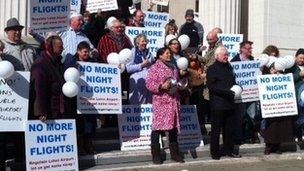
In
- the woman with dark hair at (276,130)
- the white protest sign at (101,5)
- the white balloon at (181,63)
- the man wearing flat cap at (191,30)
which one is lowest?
the woman with dark hair at (276,130)

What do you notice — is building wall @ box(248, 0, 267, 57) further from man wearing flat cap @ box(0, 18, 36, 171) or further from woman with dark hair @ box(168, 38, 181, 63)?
man wearing flat cap @ box(0, 18, 36, 171)

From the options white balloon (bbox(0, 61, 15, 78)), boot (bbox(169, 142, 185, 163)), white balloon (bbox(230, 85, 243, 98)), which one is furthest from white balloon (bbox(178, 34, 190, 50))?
white balloon (bbox(0, 61, 15, 78))

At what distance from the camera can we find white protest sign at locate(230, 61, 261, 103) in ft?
35.6

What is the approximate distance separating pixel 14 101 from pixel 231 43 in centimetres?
497

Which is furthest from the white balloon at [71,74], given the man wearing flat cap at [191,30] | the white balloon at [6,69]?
the man wearing flat cap at [191,30]

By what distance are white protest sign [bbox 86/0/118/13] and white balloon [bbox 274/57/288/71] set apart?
10.4 feet

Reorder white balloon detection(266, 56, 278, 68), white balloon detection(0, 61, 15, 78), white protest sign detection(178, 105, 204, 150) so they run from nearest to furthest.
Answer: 1. white balloon detection(0, 61, 15, 78)
2. white protest sign detection(178, 105, 204, 150)
3. white balloon detection(266, 56, 278, 68)

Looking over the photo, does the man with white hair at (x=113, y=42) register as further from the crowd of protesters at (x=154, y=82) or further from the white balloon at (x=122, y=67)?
the white balloon at (x=122, y=67)

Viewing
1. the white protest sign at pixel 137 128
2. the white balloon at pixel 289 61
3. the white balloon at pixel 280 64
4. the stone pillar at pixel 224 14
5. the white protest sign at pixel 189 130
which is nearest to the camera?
the white protest sign at pixel 137 128

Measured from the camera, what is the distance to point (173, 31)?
11875 mm

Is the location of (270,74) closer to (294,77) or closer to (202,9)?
(294,77)

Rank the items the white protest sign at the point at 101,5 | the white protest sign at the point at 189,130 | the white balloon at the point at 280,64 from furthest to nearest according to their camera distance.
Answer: the white protest sign at the point at 101,5 < the white balloon at the point at 280,64 < the white protest sign at the point at 189,130

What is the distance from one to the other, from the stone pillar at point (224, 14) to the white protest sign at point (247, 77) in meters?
3.87

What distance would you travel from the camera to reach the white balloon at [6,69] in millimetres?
7945
